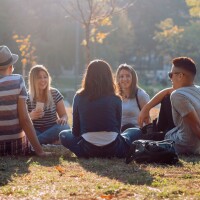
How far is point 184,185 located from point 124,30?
1741 inches

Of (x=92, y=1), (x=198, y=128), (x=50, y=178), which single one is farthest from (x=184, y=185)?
(x=92, y=1)

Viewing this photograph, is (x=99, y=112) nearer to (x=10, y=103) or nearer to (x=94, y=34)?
(x=10, y=103)

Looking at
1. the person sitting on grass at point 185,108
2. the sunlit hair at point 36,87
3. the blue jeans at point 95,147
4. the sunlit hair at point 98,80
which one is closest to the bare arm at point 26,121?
the blue jeans at point 95,147

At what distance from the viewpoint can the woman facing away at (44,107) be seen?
7750 millimetres

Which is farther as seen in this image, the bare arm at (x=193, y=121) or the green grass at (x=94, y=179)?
the bare arm at (x=193, y=121)

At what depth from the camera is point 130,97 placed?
8016mm

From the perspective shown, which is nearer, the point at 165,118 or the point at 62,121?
the point at 165,118

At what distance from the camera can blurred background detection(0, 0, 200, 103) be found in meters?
14.8

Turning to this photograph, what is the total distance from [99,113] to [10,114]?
40.3 inches

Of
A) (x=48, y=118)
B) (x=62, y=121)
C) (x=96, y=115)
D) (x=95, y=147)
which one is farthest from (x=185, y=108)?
(x=48, y=118)

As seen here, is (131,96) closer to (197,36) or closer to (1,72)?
(1,72)

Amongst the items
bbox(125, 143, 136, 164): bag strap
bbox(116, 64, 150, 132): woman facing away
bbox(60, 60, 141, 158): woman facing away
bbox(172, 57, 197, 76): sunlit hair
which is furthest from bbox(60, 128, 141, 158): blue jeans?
bbox(116, 64, 150, 132): woman facing away

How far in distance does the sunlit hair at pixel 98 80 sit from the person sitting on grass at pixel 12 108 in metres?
0.75

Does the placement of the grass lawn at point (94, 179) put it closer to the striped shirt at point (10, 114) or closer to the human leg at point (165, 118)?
the striped shirt at point (10, 114)
